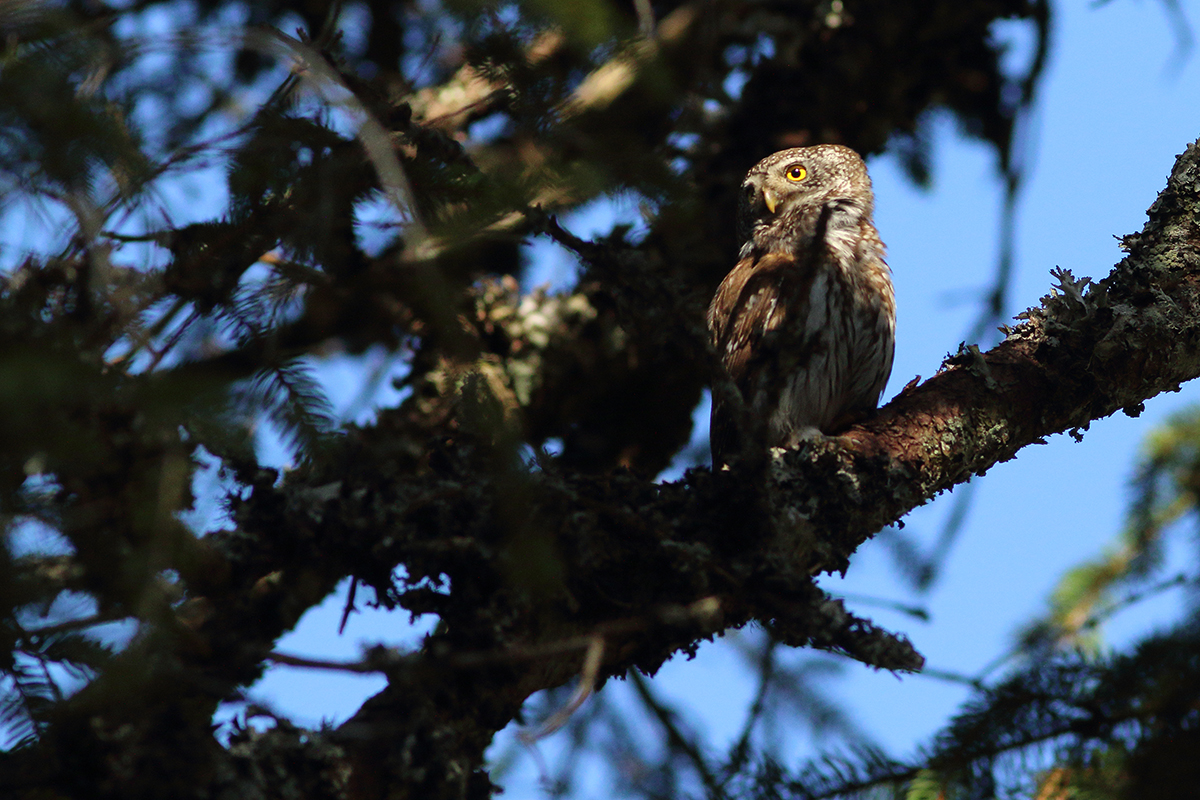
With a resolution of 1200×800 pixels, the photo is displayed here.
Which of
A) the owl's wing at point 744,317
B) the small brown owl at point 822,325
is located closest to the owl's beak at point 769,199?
the small brown owl at point 822,325

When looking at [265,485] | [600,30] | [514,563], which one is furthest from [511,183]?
[265,485]

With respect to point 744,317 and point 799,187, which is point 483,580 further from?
point 799,187

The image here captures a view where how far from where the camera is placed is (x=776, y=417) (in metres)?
3.64

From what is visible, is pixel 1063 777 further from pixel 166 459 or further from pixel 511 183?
pixel 166 459

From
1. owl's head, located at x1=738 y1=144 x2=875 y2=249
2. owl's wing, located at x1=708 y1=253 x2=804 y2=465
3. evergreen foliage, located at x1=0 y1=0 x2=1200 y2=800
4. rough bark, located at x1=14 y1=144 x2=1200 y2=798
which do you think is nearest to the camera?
evergreen foliage, located at x1=0 y1=0 x2=1200 y2=800

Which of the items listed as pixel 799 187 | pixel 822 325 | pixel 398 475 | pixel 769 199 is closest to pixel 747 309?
pixel 822 325

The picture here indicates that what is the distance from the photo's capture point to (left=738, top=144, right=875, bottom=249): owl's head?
4.50 metres

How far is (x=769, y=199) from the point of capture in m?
4.51

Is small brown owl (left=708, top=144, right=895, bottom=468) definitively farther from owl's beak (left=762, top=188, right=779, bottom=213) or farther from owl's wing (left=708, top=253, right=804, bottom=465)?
owl's beak (left=762, top=188, right=779, bottom=213)

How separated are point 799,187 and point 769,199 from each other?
0.58 ft

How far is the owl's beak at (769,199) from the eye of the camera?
4.50 m

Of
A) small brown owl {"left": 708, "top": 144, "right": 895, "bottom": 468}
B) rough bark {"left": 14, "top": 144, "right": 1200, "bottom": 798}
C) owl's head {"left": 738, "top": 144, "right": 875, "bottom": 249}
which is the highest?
owl's head {"left": 738, "top": 144, "right": 875, "bottom": 249}

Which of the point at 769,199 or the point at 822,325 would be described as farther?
the point at 769,199

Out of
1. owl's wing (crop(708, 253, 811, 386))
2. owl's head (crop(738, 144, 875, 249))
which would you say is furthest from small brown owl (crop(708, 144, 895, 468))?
owl's head (crop(738, 144, 875, 249))
